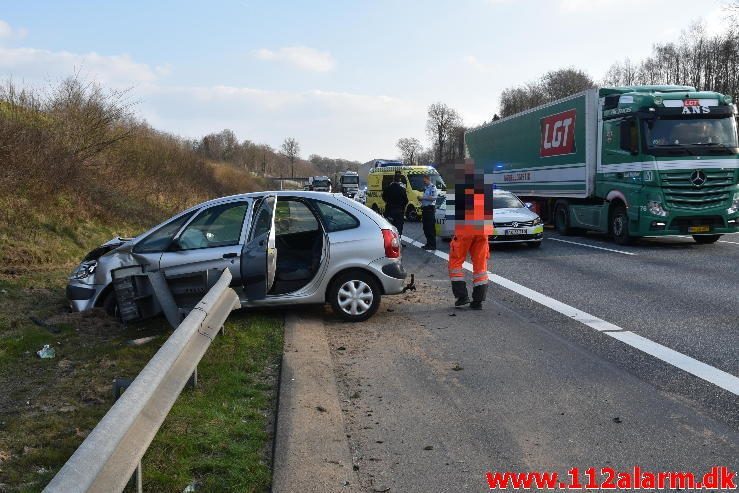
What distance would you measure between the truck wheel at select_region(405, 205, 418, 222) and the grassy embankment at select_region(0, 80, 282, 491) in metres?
11.7

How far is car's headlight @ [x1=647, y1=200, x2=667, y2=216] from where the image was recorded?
1452cm

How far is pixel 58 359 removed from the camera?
5922mm

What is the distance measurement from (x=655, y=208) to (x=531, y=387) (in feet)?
35.9

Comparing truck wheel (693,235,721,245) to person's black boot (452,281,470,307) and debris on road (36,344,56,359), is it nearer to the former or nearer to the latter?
person's black boot (452,281,470,307)

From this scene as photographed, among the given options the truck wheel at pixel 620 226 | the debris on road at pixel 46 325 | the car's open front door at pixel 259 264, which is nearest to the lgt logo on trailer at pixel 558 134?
the truck wheel at pixel 620 226

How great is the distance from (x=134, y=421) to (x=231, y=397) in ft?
6.02

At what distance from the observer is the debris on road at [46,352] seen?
19.6ft

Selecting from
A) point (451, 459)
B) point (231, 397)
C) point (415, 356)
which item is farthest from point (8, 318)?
point (451, 459)

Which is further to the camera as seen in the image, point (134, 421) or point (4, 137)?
point (4, 137)

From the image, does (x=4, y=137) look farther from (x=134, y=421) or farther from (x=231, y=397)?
(x=134, y=421)

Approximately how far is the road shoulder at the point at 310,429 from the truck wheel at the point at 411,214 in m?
19.9

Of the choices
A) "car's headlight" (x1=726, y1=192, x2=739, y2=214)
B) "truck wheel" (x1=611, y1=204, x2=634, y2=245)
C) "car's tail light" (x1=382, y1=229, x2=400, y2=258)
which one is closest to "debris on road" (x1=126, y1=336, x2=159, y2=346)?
"car's tail light" (x1=382, y1=229, x2=400, y2=258)

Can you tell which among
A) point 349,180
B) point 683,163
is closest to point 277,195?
point 683,163

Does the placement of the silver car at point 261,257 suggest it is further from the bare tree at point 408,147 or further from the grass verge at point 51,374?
the bare tree at point 408,147
